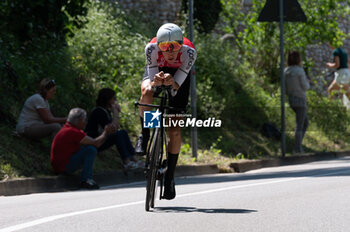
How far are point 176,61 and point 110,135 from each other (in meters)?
5.26

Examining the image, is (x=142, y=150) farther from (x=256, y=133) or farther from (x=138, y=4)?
(x=138, y=4)

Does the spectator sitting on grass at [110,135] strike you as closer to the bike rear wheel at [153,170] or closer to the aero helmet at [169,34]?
the bike rear wheel at [153,170]

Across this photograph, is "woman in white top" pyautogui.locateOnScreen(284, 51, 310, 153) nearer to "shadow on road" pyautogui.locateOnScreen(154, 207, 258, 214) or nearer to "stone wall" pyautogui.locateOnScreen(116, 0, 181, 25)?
"stone wall" pyautogui.locateOnScreen(116, 0, 181, 25)

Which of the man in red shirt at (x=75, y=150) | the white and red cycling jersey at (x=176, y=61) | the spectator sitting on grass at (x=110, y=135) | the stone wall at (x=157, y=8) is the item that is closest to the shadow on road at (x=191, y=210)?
the white and red cycling jersey at (x=176, y=61)

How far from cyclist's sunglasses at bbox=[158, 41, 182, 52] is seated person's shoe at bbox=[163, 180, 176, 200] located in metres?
1.51

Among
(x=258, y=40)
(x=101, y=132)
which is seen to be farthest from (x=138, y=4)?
(x=101, y=132)

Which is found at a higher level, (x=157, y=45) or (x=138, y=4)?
(x=138, y=4)

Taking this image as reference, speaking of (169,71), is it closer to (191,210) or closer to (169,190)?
(169,190)

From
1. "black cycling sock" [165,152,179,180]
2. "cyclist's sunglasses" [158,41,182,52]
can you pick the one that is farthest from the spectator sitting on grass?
"cyclist's sunglasses" [158,41,182,52]

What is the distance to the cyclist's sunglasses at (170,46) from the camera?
7.89 metres

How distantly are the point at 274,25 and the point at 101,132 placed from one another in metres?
10.8

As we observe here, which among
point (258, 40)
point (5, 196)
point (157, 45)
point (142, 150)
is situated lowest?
point (5, 196)

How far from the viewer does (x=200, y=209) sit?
26.6 feet

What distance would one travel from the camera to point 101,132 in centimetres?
1321
